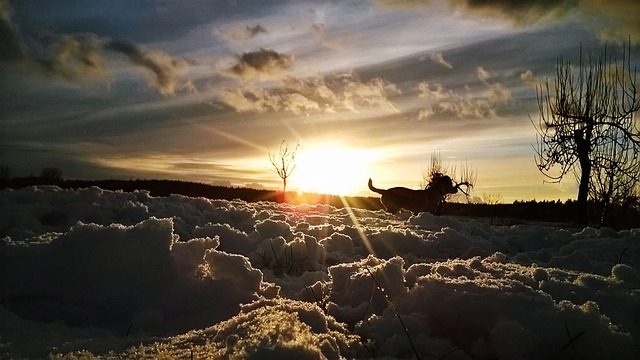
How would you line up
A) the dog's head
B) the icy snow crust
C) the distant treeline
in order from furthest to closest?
the distant treeline < the dog's head < the icy snow crust

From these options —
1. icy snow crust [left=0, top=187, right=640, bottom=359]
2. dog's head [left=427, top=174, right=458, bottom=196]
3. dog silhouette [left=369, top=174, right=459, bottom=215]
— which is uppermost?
dog's head [left=427, top=174, right=458, bottom=196]

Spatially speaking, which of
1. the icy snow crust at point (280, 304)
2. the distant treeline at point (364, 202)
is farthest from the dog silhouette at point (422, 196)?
the icy snow crust at point (280, 304)

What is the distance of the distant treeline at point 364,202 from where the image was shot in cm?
1527

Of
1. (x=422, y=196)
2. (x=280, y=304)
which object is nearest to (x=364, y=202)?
(x=422, y=196)

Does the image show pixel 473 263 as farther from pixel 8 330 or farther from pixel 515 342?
pixel 8 330

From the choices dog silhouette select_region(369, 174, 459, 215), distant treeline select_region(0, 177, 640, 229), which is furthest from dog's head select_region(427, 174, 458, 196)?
distant treeline select_region(0, 177, 640, 229)

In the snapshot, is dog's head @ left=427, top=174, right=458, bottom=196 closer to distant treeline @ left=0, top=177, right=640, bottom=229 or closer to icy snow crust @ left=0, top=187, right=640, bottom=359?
distant treeline @ left=0, top=177, right=640, bottom=229

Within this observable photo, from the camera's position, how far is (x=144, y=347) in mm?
1619

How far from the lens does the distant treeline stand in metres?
15.3

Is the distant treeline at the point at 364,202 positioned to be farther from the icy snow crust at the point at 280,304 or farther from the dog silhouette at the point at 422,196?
the icy snow crust at the point at 280,304

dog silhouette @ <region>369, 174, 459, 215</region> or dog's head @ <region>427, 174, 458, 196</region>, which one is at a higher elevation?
dog's head @ <region>427, 174, 458, 196</region>

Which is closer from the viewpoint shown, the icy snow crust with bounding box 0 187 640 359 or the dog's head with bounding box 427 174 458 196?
the icy snow crust with bounding box 0 187 640 359

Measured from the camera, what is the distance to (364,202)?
25.4 m

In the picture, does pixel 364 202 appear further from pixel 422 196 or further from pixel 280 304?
pixel 280 304
